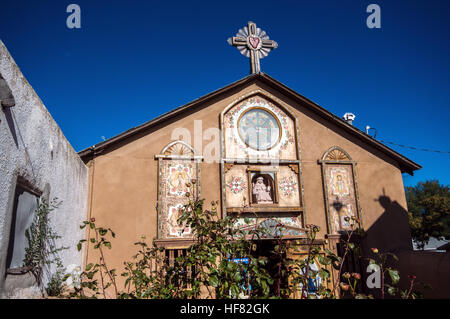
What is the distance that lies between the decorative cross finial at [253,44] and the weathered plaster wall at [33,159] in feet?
21.5

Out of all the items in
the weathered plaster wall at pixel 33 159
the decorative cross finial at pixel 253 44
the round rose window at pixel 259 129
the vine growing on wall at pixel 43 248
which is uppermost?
the decorative cross finial at pixel 253 44

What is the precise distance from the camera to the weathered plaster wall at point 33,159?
11.7ft

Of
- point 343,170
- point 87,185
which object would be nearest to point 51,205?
point 87,185

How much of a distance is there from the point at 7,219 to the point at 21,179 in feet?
2.00

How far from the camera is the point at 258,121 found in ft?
34.1

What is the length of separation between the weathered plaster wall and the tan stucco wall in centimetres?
140

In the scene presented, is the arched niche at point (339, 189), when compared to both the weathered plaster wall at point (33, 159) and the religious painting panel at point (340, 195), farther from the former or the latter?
the weathered plaster wall at point (33, 159)

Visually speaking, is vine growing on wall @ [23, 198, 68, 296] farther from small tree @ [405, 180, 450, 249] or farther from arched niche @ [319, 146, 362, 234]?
small tree @ [405, 180, 450, 249]

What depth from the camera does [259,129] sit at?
10.3 m

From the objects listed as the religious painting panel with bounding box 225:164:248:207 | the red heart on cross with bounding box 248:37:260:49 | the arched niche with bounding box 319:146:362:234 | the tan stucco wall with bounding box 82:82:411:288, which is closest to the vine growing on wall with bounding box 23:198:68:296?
the tan stucco wall with bounding box 82:82:411:288

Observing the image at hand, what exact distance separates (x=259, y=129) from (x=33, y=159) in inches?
274

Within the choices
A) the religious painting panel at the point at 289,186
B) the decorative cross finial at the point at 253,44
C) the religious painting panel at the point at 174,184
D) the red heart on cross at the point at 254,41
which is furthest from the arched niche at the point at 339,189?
the red heart on cross at the point at 254,41
